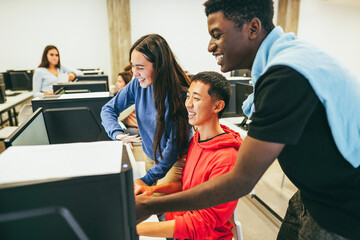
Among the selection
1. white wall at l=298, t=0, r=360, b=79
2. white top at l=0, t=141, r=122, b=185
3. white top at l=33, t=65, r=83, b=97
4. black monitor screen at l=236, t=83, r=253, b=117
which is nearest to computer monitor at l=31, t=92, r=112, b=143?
white top at l=0, t=141, r=122, b=185

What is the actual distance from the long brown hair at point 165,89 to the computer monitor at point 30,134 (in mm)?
518

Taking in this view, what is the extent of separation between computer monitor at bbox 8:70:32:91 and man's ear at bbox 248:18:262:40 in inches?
205

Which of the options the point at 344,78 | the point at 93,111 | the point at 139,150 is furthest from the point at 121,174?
the point at 139,150

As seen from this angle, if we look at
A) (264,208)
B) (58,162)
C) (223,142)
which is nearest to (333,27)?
(264,208)

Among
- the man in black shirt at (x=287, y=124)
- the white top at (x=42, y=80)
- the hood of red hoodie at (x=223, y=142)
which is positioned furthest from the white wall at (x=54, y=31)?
the man in black shirt at (x=287, y=124)

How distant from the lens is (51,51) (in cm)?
350

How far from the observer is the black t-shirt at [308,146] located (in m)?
0.52

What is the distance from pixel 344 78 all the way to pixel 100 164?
56 centimetres

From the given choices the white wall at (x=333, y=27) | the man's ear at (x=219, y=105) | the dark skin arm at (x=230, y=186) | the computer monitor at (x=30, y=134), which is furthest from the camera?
the white wall at (x=333, y=27)

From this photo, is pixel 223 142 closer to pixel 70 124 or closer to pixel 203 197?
pixel 203 197

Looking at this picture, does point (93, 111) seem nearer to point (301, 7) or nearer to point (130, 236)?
point (130, 236)

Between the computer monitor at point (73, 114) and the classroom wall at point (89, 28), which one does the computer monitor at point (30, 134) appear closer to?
the computer monitor at point (73, 114)

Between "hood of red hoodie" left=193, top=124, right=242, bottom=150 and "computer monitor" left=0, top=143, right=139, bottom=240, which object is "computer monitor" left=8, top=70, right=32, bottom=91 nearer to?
"hood of red hoodie" left=193, top=124, right=242, bottom=150

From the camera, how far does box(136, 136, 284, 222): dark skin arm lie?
0.57 meters
